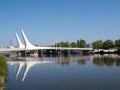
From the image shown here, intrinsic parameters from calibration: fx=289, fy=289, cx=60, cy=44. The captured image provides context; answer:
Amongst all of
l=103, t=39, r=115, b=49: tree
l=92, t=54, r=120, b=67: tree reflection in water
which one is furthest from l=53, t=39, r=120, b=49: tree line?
l=92, t=54, r=120, b=67: tree reflection in water

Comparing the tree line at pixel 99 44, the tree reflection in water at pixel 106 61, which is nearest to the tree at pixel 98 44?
the tree line at pixel 99 44

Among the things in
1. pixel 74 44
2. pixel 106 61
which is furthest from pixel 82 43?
pixel 106 61

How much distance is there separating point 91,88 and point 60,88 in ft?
5.15

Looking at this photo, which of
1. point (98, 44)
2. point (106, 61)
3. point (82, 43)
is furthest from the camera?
point (82, 43)

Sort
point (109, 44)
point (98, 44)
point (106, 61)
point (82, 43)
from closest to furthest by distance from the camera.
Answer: point (106, 61)
point (109, 44)
point (98, 44)
point (82, 43)

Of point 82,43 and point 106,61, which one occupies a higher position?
point 82,43

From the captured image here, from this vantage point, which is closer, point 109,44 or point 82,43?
point 109,44

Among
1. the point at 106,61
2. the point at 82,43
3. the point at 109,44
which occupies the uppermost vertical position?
the point at 82,43

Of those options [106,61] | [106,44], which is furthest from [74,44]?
[106,61]

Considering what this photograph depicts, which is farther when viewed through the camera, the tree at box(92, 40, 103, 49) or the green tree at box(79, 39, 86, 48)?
the green tree at box(79, 39, 86, 48)

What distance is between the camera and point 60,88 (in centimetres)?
1470

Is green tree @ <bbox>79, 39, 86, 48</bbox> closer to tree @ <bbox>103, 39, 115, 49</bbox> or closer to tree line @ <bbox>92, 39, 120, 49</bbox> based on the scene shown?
tree line @ <bbox>92, 39, 120, 49</bbox>

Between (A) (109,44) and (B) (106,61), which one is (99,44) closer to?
(A) (109,44)

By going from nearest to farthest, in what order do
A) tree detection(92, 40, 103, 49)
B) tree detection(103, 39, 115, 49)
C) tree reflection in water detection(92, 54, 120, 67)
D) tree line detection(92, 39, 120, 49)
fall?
1. tree reflection in water detection(92, 54, 120, 67)
2. tree line detection(92, 39, 120, 49)
3. tree detection(103, 39, 115, 49)
4. tree detection(92, 40, 103, 49)
